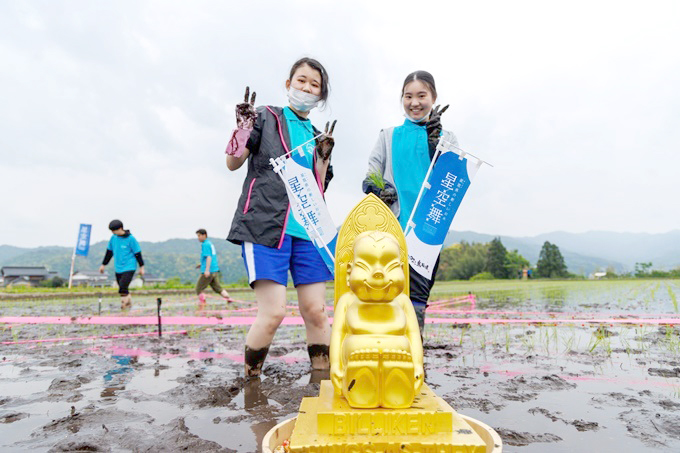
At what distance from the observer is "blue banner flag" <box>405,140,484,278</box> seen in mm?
3320

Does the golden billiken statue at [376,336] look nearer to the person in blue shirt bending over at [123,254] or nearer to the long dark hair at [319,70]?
the long dark hair at [319,70]

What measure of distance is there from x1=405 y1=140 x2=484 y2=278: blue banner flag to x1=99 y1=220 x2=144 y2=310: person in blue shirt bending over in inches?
319

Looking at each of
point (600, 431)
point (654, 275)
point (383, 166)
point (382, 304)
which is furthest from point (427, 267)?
point (654, 275)

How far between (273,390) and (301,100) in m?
2.29

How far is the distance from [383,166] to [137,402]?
8.53 feet

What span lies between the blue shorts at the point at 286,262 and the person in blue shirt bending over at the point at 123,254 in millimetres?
7354

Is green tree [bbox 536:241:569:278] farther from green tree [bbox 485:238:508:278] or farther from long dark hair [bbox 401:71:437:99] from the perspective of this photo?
long dark hair [bbox 401:71:437:99]

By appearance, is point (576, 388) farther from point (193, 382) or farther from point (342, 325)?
point (193, 382)

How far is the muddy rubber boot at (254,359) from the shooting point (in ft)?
11.1

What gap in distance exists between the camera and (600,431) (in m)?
2.30

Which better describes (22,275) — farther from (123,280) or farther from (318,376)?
(318,376)

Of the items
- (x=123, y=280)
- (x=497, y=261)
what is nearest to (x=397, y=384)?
(x=123, y=280)

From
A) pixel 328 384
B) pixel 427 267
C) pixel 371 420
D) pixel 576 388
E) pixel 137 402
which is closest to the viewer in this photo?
pixel 371 420

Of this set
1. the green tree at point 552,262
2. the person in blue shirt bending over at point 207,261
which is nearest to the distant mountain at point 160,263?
the green tree at point 552,262
